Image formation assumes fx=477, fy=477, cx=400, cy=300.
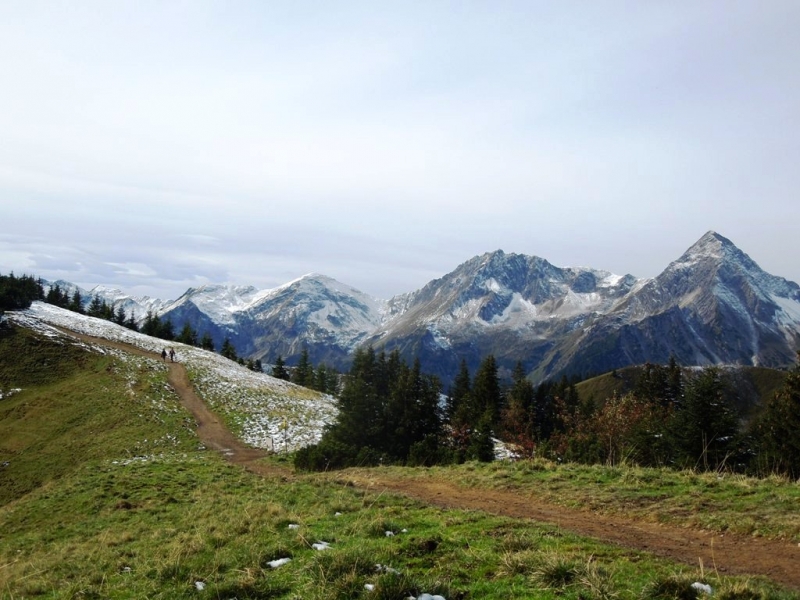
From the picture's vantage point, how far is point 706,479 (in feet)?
50.9

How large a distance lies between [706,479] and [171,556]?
15842 mm

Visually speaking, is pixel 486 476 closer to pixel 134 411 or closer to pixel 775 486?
pixel 775 486

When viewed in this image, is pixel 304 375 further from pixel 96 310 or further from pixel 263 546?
pixel 263 546

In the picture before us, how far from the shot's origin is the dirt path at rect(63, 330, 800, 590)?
376 inches

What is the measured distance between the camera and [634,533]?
1199cm

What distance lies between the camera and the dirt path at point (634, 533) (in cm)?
955

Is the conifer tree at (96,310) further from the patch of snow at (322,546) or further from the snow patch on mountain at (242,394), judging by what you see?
the patch of snow at (322,546)

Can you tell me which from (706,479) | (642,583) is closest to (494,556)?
(642,583)

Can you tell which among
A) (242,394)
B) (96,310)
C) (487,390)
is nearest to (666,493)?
(242,394)

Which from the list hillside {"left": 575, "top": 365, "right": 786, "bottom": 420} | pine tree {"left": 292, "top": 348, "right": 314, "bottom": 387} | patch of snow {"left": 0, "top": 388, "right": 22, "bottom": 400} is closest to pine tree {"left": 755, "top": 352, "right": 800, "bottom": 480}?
patch of snow {"left": 0, "top": 388, "right": 22, "bottom": 400}

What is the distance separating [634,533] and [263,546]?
356 inches

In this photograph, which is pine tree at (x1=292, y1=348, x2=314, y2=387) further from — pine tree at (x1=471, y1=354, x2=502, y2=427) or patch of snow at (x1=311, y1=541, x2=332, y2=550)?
patch of snow at (x1=311, y1=541, x2=332, y2=550)

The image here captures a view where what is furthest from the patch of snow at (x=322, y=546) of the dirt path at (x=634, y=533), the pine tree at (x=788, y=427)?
the pine tree at (x=788, y=427)

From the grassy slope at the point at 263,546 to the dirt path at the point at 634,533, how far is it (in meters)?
1.56
